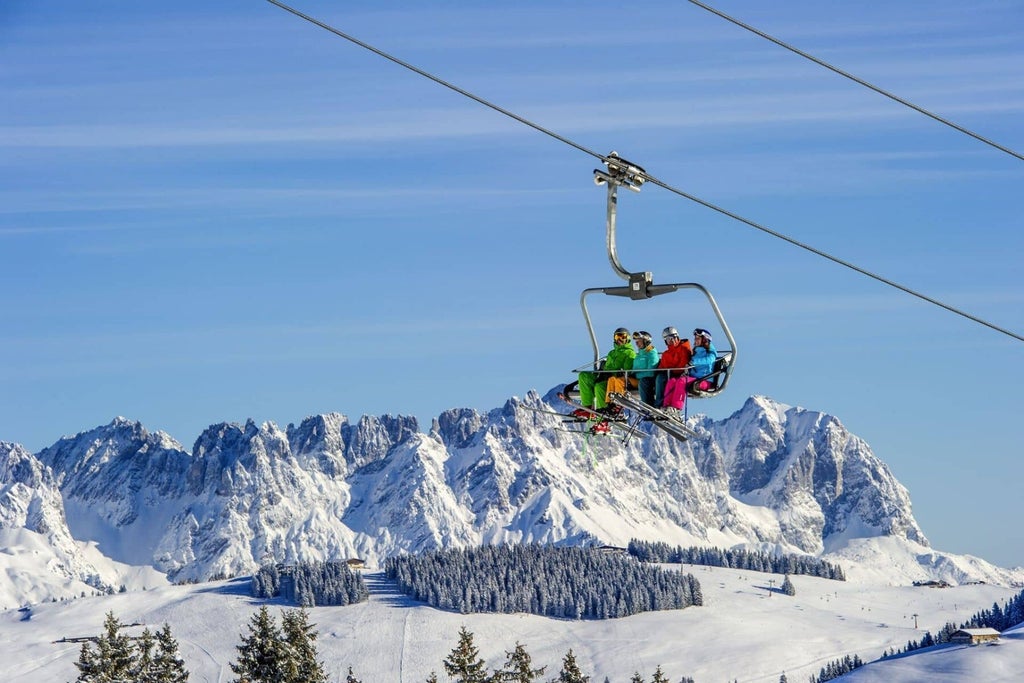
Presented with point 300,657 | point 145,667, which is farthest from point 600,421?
point 145,667

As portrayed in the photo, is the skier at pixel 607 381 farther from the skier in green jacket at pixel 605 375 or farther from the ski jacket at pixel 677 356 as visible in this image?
the ski jacket at pixel 677 356

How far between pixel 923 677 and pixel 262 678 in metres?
133

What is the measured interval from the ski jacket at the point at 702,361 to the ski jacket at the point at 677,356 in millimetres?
256

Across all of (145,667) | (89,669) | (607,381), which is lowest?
(145,667)

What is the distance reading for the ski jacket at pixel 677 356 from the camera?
33844 mm

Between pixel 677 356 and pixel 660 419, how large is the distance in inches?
63.4

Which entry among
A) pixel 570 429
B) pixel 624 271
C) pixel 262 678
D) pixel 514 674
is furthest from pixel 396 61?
pixel 514 674

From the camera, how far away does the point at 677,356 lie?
3403 centimetres

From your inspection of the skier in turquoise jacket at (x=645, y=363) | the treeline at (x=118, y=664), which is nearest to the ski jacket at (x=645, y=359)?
the skier in turquoise jacket at (x=645, y=363)

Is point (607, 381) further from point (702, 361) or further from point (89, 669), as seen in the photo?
point (89, 669)

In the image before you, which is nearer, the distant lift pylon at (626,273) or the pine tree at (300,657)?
the distant lift pylon at (626,273)

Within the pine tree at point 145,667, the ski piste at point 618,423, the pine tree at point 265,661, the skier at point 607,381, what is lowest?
the pine tree at point 145,667

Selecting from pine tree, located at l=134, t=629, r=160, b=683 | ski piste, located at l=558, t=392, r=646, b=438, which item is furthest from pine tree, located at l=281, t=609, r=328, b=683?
ski piste, located at l=558, t=392, r=646, b=438

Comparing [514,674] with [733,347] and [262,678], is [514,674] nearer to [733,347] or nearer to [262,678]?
[262,678]
